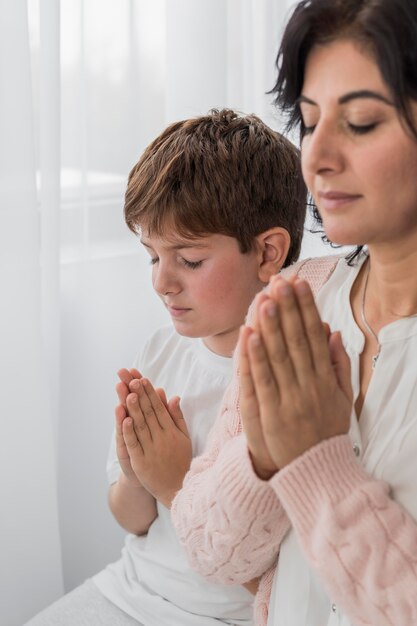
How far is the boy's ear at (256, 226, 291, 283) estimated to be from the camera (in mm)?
1404

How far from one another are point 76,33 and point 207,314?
0.71m

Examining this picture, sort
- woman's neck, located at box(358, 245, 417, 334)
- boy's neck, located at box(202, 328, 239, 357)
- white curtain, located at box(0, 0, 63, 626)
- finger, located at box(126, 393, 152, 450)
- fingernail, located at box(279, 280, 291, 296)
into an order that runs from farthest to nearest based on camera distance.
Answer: white curtain, located at box(0, 0, 63, 626), boy's neck, located at box(202, 328, 239, 357), finger, located at box(126, 393, 152, 450), woman's neck, located at box(358, 245, 417, 334), fingernail, located at box(279, 280, 291, 296)

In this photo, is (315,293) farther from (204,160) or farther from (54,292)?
(54,292)

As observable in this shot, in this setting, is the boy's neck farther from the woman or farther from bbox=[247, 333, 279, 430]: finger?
bbox=[247, 333, 279, 430]: finger

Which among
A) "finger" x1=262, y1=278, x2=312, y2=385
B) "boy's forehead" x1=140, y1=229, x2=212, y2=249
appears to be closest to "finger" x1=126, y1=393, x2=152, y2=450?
"boy's forehead" x1=140, y1=229, x2=212, y2=249

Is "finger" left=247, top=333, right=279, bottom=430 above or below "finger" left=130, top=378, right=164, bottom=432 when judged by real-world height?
above

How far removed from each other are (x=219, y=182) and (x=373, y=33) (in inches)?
19.0

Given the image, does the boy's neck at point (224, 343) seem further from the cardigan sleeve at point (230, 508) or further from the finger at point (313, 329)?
the finger at point (313, 329)

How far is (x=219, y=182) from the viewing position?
1.36 meters

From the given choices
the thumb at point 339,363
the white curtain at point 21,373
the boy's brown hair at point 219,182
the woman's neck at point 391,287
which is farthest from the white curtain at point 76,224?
the thumb at point 339,363

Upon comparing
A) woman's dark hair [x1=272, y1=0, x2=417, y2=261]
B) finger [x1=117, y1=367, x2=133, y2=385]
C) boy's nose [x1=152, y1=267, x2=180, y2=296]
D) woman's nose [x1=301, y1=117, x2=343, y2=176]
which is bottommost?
finger [x1=117, y1=367, x2=133, y2=385]

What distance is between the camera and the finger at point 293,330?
0.89 meters

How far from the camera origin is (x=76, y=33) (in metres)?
1.77

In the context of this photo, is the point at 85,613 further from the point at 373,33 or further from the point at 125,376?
the point at 373,33
